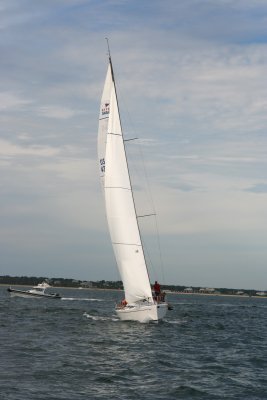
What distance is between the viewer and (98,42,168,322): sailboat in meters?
39.4

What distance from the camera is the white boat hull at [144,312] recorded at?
38.3 meters

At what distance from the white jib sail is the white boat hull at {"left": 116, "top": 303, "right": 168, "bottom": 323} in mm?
892

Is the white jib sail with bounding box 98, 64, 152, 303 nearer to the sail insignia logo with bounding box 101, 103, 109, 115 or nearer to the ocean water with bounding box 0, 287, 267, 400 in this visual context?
the sail insignia logo with bounding box 101, 103, 109, 115

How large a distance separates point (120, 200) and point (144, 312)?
7.13 m

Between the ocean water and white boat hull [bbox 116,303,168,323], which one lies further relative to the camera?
white boat hull [bbox 116,303,168,323]

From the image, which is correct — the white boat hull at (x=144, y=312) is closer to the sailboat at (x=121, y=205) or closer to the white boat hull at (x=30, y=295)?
the sailboat at (x=121, y=205)

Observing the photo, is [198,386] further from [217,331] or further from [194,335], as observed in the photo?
[217,331]

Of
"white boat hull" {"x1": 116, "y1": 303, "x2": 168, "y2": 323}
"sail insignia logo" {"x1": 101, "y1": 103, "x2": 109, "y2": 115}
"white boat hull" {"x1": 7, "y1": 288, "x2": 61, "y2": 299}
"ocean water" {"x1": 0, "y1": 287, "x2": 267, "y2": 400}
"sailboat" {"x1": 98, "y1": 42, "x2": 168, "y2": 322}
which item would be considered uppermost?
"sail insignia logo" {"x1": 101, "y1": 103, "x2": 109, "y2": 115}

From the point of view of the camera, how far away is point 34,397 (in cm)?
1770

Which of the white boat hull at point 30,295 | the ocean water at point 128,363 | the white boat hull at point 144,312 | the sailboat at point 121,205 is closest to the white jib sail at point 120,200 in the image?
the sailboat at point 121,205

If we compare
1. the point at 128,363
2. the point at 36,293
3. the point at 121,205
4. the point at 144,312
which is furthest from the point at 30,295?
the point at 128,363

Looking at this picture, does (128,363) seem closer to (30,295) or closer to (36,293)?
(36,293)

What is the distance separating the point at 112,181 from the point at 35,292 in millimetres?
48937

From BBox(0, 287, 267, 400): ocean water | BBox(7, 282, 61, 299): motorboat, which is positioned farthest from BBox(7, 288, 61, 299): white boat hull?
BBox(0, 287, 267, 400): ocean water
